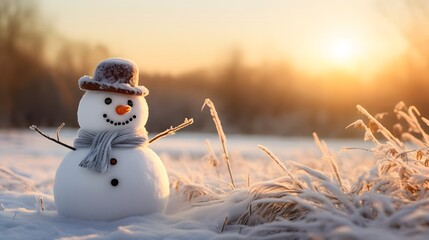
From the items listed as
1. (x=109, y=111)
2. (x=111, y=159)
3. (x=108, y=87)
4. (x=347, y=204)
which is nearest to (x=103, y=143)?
(x=111, y=159)

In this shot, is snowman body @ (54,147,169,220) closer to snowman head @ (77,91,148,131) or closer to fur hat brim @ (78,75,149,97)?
snowman head @ (77,91,148,131)

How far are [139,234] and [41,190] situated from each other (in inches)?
118

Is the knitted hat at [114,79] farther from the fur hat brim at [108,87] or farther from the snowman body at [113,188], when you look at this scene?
the snowman body at [113,188]

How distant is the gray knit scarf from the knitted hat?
302 mm

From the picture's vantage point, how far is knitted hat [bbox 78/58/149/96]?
3.75m

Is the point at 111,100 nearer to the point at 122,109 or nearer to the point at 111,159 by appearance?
the point at 122,109

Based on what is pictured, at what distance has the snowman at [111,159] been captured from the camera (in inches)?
143

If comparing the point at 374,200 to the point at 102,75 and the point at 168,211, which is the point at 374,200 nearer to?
the point at 168,211

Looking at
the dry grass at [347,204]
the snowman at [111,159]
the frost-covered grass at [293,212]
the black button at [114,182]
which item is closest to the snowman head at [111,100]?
the snowman at [111,159]

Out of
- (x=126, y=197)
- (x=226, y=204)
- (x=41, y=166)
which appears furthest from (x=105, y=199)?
(x=41, y=166)

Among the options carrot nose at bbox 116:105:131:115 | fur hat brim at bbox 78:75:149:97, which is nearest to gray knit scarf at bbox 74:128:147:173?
carrot nose at bbox 116:105:131:115

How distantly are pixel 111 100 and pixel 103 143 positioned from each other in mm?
319

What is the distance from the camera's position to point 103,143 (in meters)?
3.71

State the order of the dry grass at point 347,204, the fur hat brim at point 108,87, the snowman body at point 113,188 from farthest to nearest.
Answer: the fur hat brim at point 108,87, the snowman body at point 113,188, the dry grass at point 347,204
